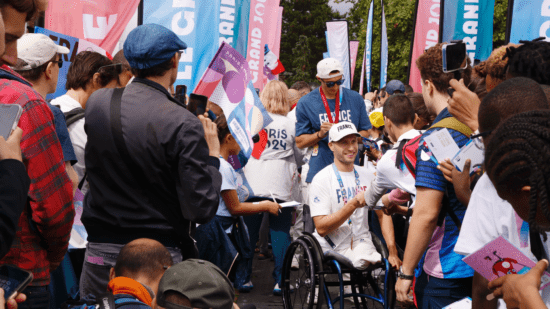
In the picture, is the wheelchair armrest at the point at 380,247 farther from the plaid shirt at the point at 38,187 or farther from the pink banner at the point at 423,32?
the pink banner at the point at 423,32

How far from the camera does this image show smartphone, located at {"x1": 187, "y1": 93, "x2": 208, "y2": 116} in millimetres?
3268

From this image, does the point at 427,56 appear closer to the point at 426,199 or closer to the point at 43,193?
the point at 426,199

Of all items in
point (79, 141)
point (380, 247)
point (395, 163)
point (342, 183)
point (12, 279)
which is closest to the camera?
point (12, 279)

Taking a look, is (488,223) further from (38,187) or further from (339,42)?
(339,42)

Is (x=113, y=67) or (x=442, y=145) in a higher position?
(x=113, y=67)

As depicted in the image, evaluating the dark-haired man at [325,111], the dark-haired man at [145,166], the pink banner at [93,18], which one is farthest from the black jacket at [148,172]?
the dark-haired man at [325,111]

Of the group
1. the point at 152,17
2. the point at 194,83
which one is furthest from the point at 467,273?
the point at 152,17

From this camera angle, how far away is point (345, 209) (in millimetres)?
4887

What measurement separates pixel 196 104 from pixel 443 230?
1517 millimetres

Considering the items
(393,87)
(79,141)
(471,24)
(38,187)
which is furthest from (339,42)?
(38,187)

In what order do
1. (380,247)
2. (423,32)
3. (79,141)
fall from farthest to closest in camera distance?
(423,32) < (380,247) < (79,141)

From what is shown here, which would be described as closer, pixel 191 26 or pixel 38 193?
pixel 38 193

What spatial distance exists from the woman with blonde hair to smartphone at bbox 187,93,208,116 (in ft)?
11.5

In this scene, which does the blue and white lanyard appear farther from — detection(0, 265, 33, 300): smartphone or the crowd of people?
detection(0, 265, 33, 300): smartphone
